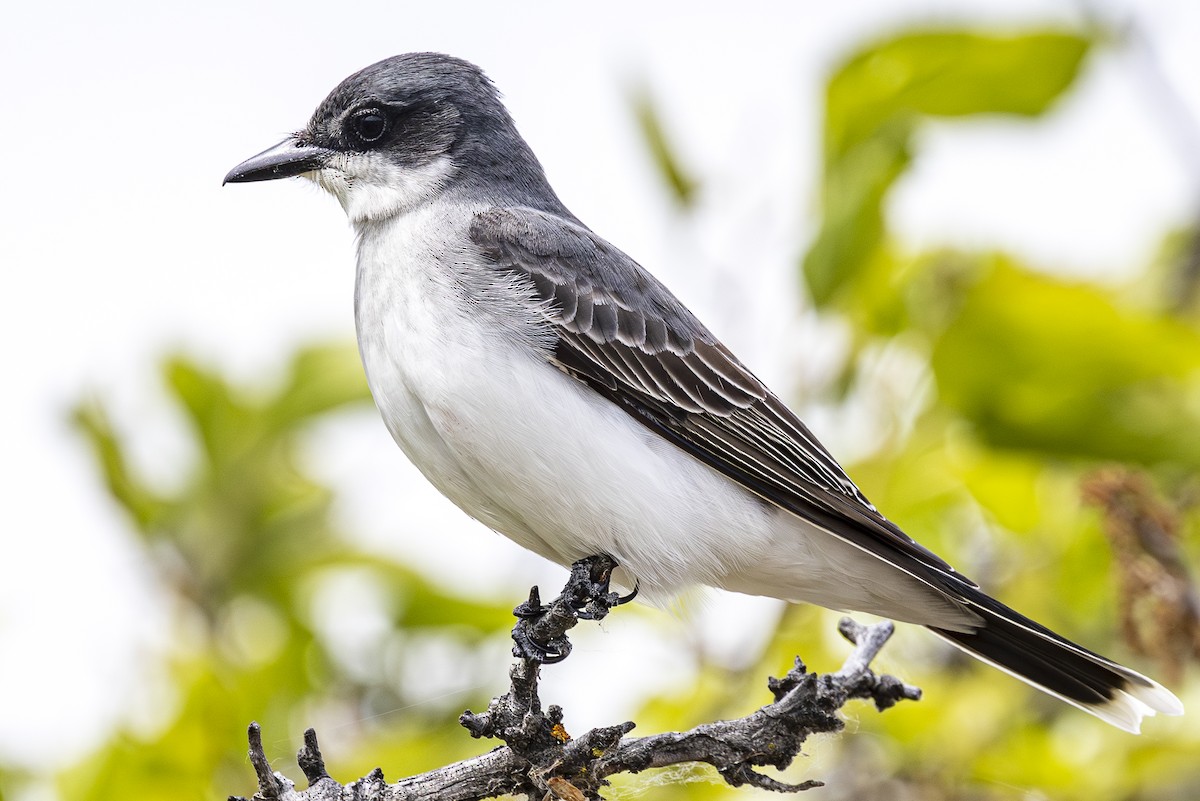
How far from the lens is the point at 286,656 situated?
3754mm

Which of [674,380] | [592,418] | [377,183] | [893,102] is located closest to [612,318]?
[674,380]

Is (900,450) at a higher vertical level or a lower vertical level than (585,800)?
higher

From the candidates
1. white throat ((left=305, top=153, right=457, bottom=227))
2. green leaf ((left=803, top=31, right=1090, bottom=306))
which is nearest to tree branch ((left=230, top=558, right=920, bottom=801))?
green leaf ((left=803, top=31, right=1090, bottom=306))

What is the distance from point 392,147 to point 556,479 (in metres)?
1.33

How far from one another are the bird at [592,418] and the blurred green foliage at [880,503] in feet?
0.82

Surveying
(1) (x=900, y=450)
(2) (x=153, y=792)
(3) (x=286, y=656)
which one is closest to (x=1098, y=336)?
(1) (x=900, y=450)

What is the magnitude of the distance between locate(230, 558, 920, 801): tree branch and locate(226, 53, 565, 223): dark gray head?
4.57 feet

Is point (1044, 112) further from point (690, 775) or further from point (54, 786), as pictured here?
point (54, 786)

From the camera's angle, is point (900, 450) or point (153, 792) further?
point (900, 450)

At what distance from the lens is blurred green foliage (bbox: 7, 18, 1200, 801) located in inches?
137

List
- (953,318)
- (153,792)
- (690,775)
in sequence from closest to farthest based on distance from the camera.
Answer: (690,775)
(153,792)
(953,318)

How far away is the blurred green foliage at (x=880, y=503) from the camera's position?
3490 millimetres

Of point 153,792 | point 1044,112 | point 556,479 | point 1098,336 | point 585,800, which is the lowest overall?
point 585,800

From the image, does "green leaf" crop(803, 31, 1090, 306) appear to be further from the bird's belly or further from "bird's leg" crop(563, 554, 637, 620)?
"bird's leg" crop(563, 554, 637, 620)
